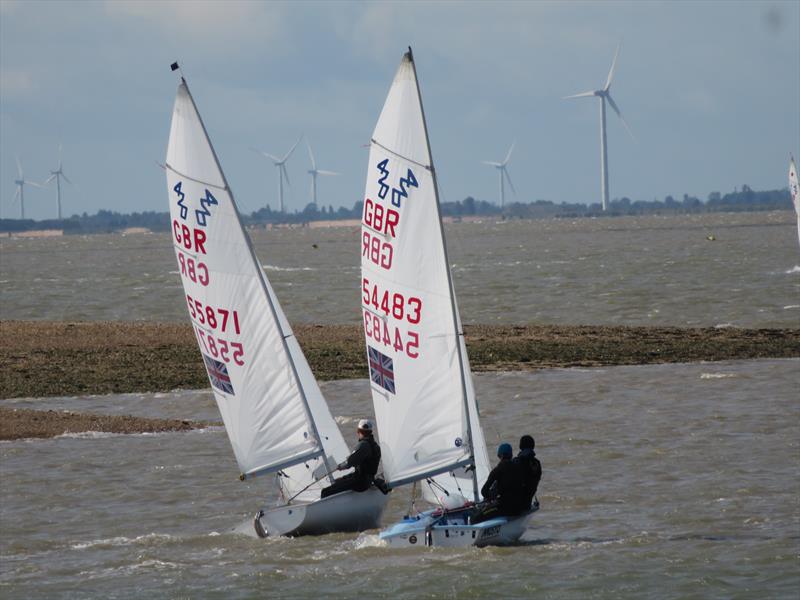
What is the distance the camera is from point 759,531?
23.6 metres

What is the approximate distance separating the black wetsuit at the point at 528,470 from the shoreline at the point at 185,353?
14.9 m

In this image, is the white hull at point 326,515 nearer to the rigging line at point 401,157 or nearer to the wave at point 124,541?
the wave at point 124,541

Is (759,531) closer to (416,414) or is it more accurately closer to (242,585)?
(416,414)

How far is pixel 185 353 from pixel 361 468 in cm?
2532

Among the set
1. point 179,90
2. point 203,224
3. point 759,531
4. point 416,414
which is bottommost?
point 759,531

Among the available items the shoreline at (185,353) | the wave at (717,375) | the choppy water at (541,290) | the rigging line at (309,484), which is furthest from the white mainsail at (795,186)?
the rigging line at (309,484)

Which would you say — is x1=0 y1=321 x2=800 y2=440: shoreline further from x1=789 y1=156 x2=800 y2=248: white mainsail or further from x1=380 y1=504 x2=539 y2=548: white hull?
x1=789 y1=156 x2=800 y2=248: white mainsail

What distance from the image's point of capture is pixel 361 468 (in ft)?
74.9

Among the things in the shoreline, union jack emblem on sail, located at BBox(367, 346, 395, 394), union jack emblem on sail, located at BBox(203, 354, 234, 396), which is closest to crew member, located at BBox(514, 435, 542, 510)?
union jack emblem on sail, located at BBox(367, 346, 395, 394)

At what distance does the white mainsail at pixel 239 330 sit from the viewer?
22484 millimetres

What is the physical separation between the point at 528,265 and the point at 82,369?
74579 millimetres

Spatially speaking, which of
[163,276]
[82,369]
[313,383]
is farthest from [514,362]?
[163,276]

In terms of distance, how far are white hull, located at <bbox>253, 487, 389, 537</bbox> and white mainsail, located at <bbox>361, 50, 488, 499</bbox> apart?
1.02m

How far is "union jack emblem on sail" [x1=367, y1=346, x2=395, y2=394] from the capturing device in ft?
73.2
